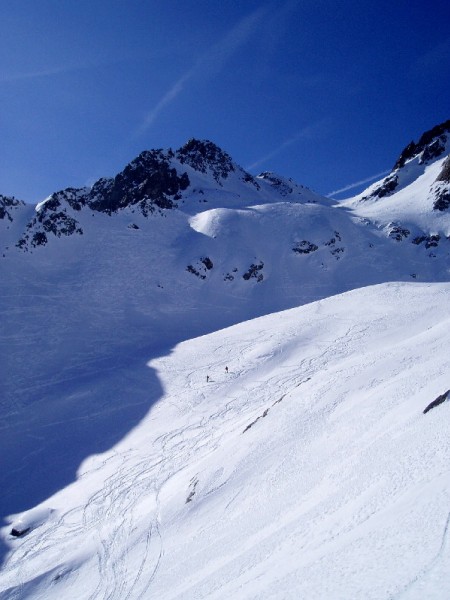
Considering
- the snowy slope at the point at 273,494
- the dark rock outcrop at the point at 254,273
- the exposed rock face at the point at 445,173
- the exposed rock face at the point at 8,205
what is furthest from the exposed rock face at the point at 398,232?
the exposed rock face at the point at 8,205

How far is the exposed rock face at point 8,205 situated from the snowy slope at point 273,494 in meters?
38.0

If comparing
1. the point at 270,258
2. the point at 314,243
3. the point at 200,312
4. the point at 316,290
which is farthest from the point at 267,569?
the point at 314,243

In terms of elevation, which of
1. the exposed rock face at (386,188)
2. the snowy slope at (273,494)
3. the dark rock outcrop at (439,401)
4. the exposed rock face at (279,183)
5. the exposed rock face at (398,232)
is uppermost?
the exposed rock face at (279,183)

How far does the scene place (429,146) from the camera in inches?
3022

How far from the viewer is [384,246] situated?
52625 millimetres

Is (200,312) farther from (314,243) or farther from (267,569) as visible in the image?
(267,569)

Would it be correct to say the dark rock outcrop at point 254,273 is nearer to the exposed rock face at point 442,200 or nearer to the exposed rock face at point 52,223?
the exposed rock face at point 52,223

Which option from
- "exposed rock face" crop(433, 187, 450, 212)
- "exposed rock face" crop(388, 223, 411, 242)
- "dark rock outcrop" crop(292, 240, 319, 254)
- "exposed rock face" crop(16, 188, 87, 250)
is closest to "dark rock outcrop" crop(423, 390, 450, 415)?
"dark rock outcrop" crop(292, 240, 319, 254)

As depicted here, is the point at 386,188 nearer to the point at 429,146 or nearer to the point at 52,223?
the point at 429,146

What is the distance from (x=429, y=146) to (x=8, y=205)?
73615 millimetres

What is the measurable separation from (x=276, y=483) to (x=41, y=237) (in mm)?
43829

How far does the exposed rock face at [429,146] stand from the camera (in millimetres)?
75312

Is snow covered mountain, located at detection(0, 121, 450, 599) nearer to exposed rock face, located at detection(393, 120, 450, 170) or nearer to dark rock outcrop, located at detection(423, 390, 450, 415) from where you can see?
dark rock outcrop, located at detection(423, 390, 450, 415)

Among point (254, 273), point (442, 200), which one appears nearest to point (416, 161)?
point (442, 200)
